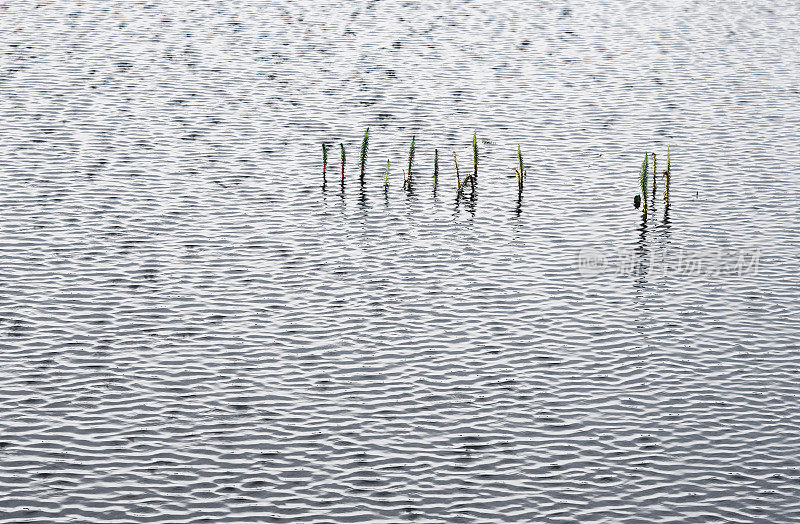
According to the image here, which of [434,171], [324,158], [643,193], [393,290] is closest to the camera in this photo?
[393,290]

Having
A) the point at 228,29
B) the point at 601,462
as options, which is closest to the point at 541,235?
the point at 601,462

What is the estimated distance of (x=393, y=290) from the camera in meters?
41.5

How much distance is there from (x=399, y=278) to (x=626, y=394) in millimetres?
10277

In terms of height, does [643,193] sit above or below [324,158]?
below

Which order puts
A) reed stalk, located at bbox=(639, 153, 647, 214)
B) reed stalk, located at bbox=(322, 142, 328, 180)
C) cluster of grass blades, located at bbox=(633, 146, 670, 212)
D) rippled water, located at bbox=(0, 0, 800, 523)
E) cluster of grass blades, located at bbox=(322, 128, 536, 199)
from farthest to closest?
reed stalk, located at bbox=(322, 142, 328, 180)
cluster of grass blades, located at bbox=(322, 128, 536, 199)
cluster of grass blades, located at bbox=(633, 146, 670, 212)
reed stalk, located at bbox=(639, 153, 647, 214)
rippled water, located at bbox=(0, 0, 800, 523)

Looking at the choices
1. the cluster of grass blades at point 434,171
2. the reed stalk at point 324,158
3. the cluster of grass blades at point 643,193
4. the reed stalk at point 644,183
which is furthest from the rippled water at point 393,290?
the reed stalk at point 644,183

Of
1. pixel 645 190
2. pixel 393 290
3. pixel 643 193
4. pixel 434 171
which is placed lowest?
pixel 393 290

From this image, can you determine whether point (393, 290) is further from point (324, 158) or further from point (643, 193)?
point (643, 193)

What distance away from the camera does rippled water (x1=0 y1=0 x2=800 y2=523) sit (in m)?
30.3

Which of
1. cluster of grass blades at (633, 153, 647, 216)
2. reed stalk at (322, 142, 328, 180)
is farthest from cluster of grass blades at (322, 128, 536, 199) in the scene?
cluster of grass blades at (633, 153, 647, 216)

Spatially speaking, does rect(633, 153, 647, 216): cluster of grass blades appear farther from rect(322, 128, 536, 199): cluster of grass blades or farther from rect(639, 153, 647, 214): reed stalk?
rect(322, 128, 536, 199): cluster of grass blades

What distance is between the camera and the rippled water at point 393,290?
1192 inches

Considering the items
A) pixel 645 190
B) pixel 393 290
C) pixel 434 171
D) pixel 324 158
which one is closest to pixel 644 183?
pixel 645 190

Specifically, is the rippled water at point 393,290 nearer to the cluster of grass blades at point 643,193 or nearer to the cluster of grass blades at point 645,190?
the cluster of grass blades at point 645,190
